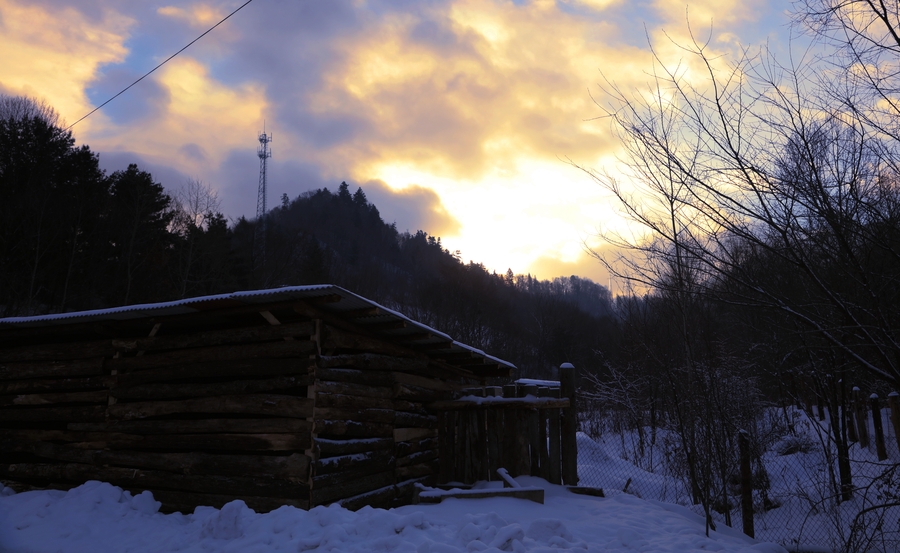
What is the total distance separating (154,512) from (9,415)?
407 centimetres

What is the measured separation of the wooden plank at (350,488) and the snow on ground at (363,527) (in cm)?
95

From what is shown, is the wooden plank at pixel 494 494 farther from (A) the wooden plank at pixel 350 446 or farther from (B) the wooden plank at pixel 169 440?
(B) the wooden plank at pixel 169 440

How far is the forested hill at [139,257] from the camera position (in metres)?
23.9

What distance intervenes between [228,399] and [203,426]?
569 mm

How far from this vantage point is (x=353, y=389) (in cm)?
761

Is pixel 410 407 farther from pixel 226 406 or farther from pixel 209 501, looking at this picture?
pixel 209 501

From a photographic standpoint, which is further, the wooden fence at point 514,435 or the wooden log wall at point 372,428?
the wooden fence at point 514,435

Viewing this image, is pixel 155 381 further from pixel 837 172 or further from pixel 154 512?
pixel 837 172

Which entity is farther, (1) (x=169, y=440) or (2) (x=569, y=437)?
(2) (x=569, y=437)

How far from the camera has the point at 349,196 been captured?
266 ft

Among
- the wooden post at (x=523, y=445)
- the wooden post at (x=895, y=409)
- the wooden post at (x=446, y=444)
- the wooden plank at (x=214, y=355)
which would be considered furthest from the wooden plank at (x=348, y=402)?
the wooden post at (x=895, y=409)

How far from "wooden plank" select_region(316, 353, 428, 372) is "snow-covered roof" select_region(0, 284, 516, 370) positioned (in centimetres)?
40

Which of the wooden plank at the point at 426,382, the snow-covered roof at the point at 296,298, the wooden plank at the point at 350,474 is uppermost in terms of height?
the snow-covered roof at the point at 296,298

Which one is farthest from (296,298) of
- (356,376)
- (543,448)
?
(543,448)
